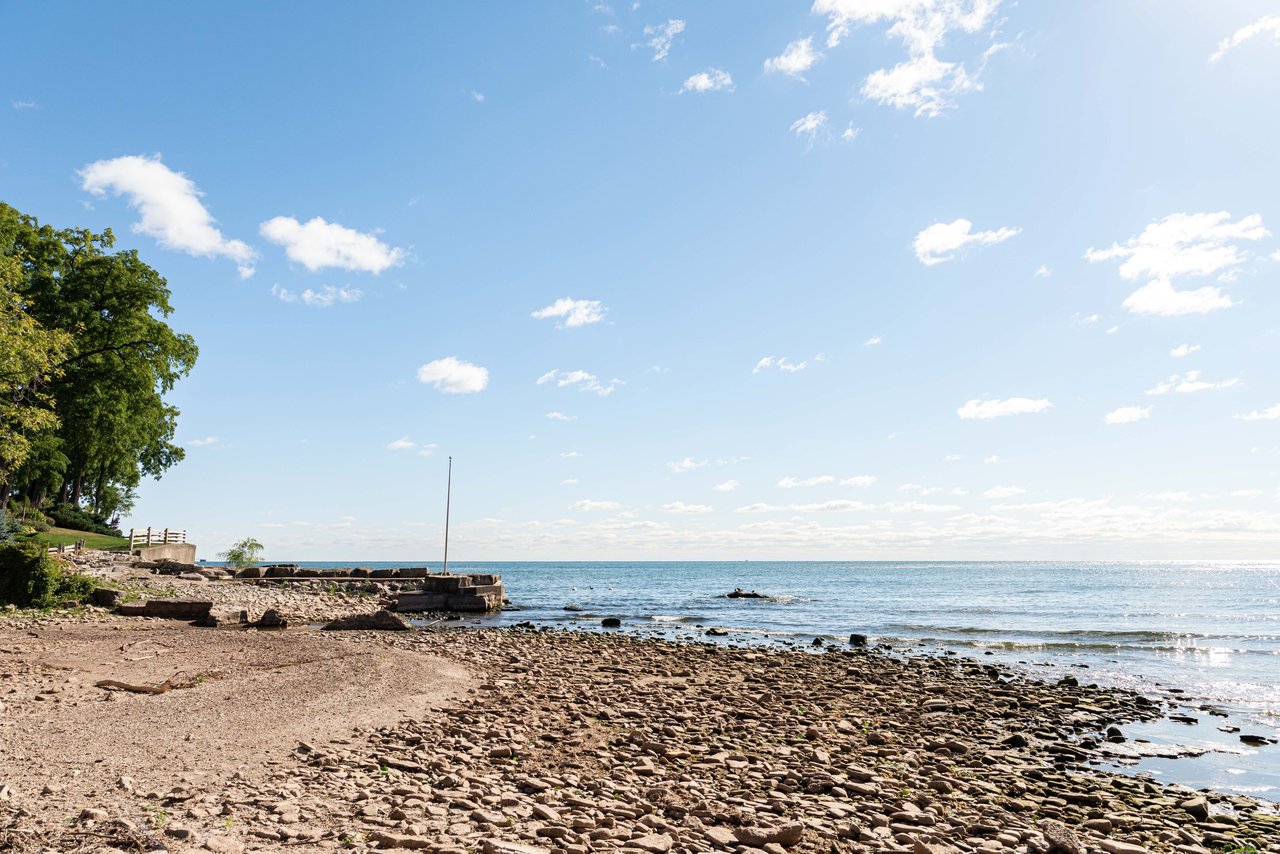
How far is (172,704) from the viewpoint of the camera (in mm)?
11289

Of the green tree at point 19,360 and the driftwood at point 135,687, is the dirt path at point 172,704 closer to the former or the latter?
the driftwood at point 135,687

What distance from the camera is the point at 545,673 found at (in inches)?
676

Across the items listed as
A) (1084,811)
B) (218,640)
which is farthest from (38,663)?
(1084,811)

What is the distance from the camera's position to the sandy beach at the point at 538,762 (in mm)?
6957

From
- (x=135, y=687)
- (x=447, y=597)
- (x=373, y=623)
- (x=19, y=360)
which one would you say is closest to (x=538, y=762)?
(x=135, y=687)

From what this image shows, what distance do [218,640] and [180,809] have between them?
47.3 ft

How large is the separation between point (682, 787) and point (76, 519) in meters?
61.8

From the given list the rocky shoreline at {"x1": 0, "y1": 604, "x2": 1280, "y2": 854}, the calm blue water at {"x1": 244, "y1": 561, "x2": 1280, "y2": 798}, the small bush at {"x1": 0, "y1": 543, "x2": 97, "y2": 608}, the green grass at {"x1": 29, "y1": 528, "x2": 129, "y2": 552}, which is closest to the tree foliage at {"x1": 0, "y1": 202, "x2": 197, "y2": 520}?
the green grass at {"x1": 29, "y1": 528, "x2": 129, "y2": 552}

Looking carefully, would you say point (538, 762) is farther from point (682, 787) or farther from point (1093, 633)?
point (1093, 633)

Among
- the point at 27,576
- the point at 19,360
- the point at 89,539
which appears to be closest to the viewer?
the point at 27,576

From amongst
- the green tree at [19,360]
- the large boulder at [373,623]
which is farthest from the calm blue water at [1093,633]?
the green tree at [19,360]

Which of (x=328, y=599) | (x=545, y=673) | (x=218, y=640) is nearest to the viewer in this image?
(x=545, y=673)

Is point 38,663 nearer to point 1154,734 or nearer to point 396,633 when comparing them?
point 396,633

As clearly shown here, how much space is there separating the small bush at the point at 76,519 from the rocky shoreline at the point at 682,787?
173ft
